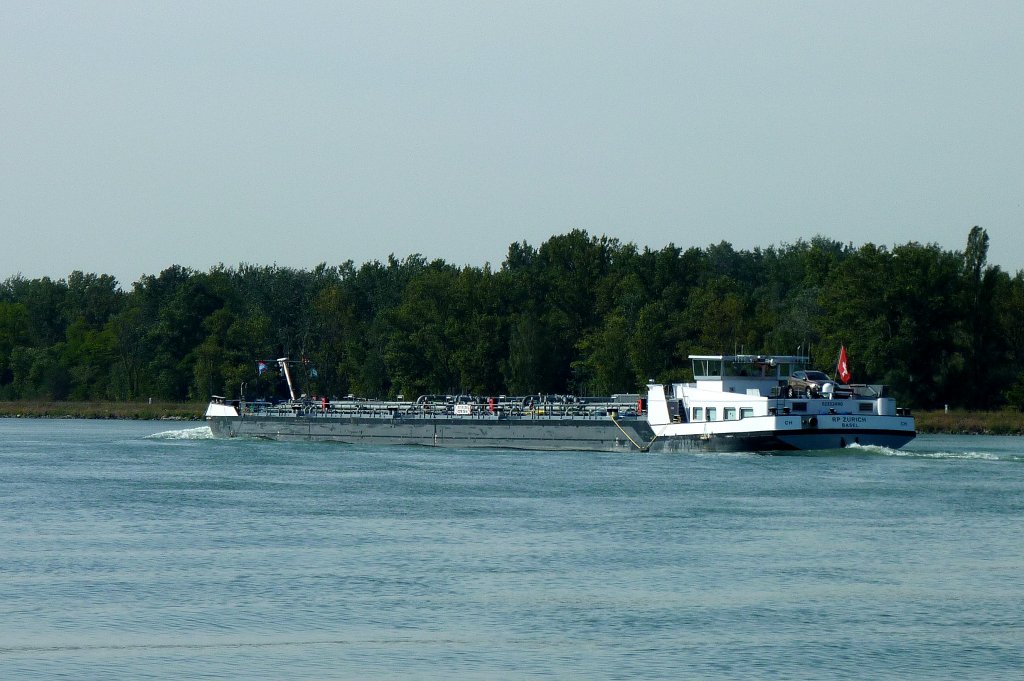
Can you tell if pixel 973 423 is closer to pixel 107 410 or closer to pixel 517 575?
pixel 517 575

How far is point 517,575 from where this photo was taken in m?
35.4

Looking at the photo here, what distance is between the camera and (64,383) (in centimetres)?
18025

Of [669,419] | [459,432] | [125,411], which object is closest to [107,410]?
[125,411]

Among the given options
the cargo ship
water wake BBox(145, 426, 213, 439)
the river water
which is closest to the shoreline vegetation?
the cargo ship

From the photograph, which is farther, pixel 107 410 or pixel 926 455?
pixel 107 410

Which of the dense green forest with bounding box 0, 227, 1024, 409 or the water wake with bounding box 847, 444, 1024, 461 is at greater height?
the dense green forest with bounding box 0, 227, 1024, 409

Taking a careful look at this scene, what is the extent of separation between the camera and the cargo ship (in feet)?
230

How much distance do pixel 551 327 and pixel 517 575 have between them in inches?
4407

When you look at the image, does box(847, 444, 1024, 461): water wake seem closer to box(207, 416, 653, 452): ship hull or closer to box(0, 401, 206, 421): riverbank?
box(207, 416, 653, 452): ship hull

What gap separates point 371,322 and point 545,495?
120 m

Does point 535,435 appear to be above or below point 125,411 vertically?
below

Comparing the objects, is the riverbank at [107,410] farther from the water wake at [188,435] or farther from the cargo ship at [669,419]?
the cargo ship at [669,419]

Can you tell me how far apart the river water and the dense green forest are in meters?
52.2

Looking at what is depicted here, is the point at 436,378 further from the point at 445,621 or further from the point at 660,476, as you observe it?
the point at 445,621
